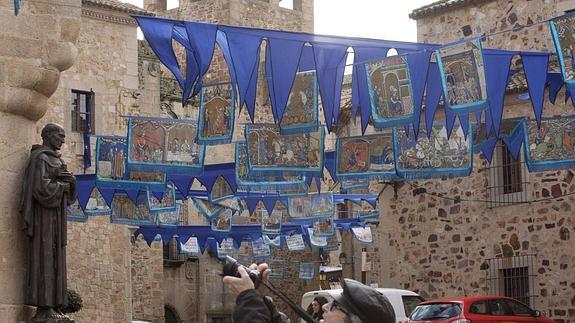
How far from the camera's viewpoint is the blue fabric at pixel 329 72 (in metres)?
14.5

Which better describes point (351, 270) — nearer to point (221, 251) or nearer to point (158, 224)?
point (221, 251)

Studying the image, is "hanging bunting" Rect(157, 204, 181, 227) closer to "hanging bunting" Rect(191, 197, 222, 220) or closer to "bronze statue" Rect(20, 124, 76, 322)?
"hanging bunting" Rect(191, 197, 222, 220)

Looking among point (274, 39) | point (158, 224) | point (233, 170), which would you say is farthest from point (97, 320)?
point (274, 39)

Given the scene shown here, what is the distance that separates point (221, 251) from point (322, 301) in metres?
16.0

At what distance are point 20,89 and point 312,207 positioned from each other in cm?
1464

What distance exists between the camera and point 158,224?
25.3 metres

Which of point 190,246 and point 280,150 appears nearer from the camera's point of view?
point 280,150

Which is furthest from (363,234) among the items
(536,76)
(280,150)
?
(536,76)

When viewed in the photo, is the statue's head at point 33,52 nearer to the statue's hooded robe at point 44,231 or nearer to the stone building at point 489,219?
the statue's hooded robe at point 44,231

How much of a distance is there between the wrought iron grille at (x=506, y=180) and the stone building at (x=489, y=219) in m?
0.02

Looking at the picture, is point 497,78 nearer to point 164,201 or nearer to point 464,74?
point 464,74

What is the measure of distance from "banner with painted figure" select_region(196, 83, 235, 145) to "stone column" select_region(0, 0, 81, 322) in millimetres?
4623

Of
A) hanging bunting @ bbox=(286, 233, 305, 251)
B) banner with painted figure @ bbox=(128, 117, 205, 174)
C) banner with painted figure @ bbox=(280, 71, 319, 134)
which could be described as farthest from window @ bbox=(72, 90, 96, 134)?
banner with painted figure @ bbox=(280, 71, 319, 134)

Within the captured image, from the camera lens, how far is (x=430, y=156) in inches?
741
